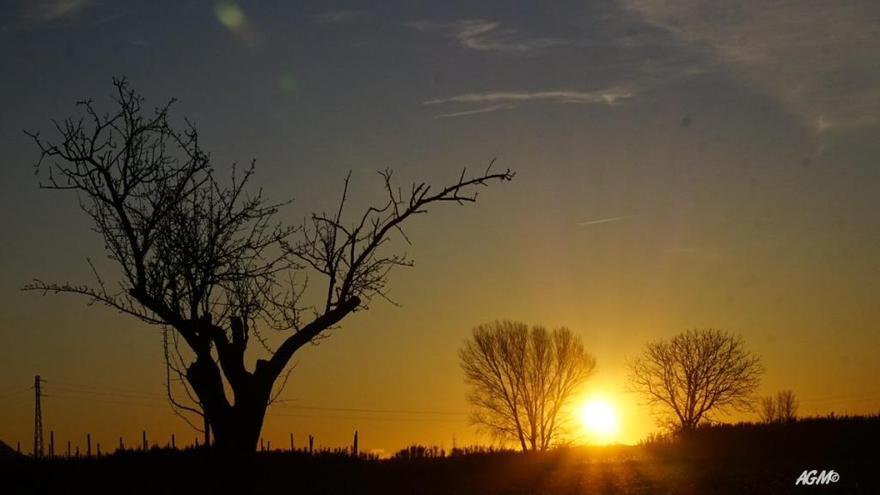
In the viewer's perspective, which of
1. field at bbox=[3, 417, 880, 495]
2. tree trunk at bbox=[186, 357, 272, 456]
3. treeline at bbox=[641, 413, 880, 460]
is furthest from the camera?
treeline at bbox=[641, 413, 880, 460]

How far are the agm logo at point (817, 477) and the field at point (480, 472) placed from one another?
23 centimetres

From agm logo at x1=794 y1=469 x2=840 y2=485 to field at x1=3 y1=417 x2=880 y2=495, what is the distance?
0.23 m

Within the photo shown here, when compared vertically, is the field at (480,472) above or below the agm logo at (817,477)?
above

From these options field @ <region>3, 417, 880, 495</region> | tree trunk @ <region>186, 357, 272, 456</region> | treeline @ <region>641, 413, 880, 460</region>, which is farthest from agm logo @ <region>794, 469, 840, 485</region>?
tree trunk @ <region>186, 357, 272, 456</region>

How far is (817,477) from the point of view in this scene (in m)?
24.8

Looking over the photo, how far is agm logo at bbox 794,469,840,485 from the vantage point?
24047 mm

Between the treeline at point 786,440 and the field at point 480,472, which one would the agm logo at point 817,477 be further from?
the treeline at point 786,440

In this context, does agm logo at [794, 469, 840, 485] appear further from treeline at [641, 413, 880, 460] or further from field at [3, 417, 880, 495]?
treeline at [641, 413, 880, 460]

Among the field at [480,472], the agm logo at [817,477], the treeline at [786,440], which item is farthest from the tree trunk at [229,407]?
the treeline at [786,440]

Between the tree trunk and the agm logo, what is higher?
A: the tree trunk

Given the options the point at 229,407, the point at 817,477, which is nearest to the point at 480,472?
the point at 817,477

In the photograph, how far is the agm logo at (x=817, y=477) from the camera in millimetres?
24047

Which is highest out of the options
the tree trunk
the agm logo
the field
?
the tree trunk

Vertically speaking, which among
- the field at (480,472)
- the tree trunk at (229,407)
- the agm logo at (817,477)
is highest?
the tree trunk at (229,407)
